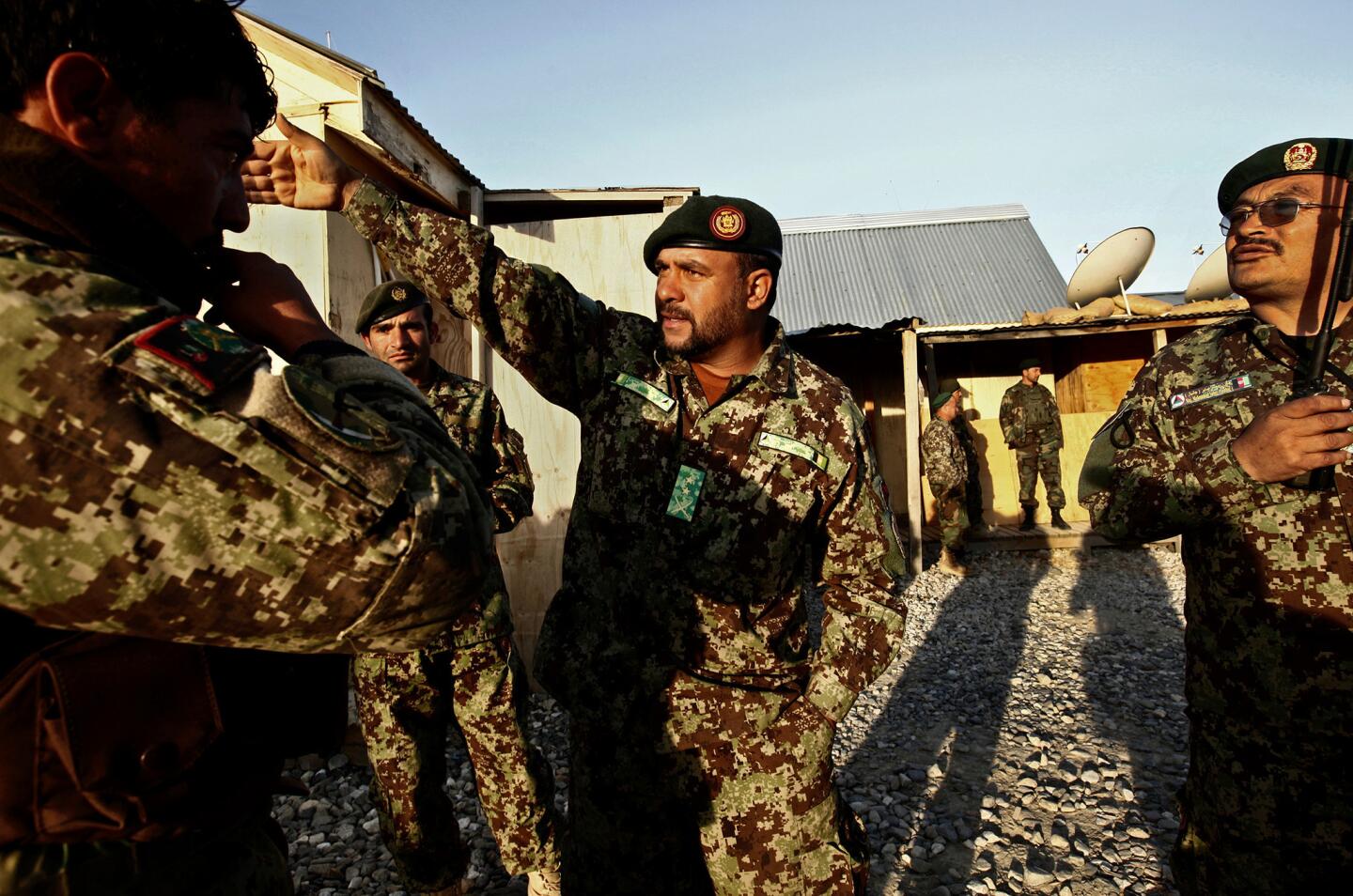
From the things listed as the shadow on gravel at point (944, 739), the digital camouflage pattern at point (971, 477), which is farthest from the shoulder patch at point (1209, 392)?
the digital camouflage pattern at point (971, 477)

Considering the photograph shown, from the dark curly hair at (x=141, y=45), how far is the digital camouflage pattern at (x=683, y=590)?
102 cm

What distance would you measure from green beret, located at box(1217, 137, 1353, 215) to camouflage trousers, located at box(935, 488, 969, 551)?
7579mm

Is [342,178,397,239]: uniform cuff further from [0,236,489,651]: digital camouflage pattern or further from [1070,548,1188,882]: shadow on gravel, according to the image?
[1070,548,1188,882]: shadow on gravel

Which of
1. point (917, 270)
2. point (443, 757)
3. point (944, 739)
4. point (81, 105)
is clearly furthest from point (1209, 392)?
point (917, 270)

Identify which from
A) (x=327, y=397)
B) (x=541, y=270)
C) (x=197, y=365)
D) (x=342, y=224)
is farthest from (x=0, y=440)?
(x=342, y=224)

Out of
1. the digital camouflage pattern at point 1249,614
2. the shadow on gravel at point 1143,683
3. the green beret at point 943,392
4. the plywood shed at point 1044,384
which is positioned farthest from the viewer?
the plywood shed at point 1044,384

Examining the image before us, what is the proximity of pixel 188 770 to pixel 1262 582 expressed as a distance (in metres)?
2.49

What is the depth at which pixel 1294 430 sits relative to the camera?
1.87 meters

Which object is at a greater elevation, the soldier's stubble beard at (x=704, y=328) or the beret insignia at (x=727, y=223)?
the beret insignia at (x=727, y=223)

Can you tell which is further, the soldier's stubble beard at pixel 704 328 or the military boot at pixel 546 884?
the military boot at pixel 546 884

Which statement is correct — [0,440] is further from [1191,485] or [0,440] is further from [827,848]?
[1191,485]

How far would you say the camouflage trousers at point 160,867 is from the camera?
779mm

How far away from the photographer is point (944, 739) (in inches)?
188

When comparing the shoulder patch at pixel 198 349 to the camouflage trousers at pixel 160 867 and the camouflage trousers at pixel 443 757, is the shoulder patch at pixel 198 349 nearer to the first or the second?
the camouflage trousers at pixel 160 867
